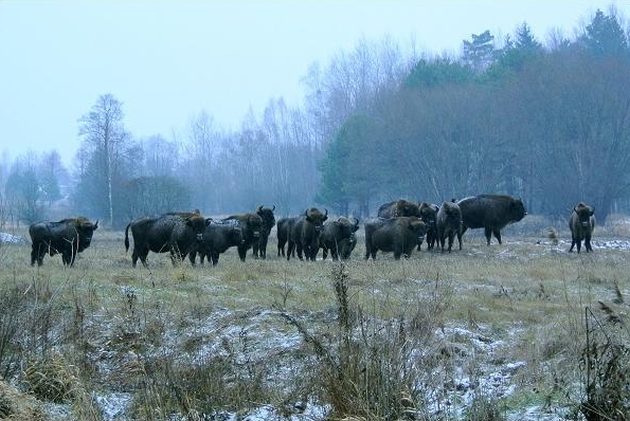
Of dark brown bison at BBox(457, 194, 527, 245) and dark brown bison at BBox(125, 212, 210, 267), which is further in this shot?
dark brown bison at BBox(457, 194, 527, 245)

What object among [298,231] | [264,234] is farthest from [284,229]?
[298,231]

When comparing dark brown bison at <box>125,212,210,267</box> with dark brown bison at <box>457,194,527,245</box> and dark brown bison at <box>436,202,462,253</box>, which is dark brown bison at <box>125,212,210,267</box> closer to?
dark brown bison at <box>436,202,462,253</box>

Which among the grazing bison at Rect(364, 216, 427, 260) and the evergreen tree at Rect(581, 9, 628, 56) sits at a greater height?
the evergreen tree at Rect(581, 9, 628, 56)

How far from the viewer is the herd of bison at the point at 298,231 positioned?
914 inches

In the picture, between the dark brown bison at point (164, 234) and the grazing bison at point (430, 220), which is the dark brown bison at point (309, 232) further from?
the dark brown bison at point (164, 234)

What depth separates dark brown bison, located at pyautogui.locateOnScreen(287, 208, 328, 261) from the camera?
91.9 ft

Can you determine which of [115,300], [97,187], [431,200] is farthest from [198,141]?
[115,300]

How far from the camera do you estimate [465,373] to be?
8.84 meters

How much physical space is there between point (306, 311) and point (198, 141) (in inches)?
4831

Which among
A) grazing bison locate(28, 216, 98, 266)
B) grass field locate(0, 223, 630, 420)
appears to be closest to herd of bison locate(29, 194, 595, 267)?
grazing bison locate(28, 216, 98, 266)

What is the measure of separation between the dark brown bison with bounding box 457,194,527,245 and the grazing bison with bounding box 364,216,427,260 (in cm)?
731

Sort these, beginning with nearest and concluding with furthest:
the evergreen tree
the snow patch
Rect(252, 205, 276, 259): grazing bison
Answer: the snow patch < Rect(252, 205, 276, 259): grazing bison < the evergreen tree

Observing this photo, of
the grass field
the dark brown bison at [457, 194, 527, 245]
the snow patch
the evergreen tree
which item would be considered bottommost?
the snow patch

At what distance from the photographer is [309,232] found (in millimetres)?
28391
